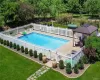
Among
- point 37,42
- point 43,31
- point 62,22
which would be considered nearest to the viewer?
point 37,42

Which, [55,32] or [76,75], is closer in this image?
[76,75]

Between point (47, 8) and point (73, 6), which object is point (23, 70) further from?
point (73, 6)

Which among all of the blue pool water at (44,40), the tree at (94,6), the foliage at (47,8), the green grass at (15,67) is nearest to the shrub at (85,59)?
the green grass at (15,67)

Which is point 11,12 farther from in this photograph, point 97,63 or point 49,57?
point 97,63

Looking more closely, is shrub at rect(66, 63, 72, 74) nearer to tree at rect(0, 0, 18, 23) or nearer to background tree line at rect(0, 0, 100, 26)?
background tree line at rect(0, 0, 100, 26)

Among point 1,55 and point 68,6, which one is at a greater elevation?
point 68,6

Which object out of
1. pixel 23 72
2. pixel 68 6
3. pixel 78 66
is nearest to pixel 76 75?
pixel 78 66

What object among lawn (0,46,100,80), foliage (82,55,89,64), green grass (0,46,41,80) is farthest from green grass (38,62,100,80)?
green grass (0,46,41,80)
